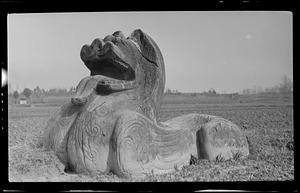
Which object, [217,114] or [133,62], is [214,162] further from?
[133,62]

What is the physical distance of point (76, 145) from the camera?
369cm

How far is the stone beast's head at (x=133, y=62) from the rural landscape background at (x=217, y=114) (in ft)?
1.28

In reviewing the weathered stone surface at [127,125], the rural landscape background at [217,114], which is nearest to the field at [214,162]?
the rural landscape background at [217,114]

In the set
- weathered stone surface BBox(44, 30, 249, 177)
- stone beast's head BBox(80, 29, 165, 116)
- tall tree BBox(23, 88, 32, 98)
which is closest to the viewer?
weathered stone surface BBox(44, 30, 249, 177)

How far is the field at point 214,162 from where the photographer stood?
3896 millimetres

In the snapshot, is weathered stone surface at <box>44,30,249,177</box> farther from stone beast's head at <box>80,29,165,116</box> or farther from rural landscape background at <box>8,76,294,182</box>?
rural landscape background at <box>8,76,294,182</box>

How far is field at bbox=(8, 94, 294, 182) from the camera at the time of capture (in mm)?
3896

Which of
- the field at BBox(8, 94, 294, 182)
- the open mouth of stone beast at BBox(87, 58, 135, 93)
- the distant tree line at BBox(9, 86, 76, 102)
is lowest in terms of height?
the field at BBox(8, 94, 294, 182)

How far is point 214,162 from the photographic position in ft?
13.5

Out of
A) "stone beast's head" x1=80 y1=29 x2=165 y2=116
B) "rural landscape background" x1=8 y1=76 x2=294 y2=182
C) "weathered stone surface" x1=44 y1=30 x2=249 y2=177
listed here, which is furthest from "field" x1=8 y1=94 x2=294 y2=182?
"stone beast's head" x1=80 y1=29 x2=165 y2=116

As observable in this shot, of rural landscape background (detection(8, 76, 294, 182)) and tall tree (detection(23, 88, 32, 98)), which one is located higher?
tall tree (detection(23, 88, 32, 98))

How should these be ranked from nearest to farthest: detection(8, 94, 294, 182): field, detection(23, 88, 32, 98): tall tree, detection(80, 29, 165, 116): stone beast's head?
detection(8, 94, 294, 182): field → detection(80, 29, 165, 116): stone beast's head → detection(23, 88, 32, 98): tall tree
